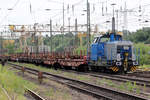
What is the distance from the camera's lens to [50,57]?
2939 cm

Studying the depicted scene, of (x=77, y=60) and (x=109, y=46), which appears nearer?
(x=109, y=46)

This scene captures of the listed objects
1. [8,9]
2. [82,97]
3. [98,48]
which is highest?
[8,9]

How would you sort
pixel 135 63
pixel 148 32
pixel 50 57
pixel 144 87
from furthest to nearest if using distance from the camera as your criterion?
pixel 148 32 → pixel 50 57 → pixel 135 63 → pixel 144 87

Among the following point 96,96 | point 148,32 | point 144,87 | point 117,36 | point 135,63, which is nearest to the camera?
point 96,96

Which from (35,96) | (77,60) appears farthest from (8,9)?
(35,96)

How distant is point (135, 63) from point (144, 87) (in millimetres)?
6887

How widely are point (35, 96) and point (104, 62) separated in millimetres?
9280

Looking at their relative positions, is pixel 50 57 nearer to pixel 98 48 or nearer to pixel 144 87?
pixel 98 48

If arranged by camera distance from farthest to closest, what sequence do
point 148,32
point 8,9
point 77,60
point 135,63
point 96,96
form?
point 148,32, point 8,9, point 77,60, point 135,63, point 96,96

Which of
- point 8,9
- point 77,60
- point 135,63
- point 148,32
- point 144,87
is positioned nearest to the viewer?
point 144,87

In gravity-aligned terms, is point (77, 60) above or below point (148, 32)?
below

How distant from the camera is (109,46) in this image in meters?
19.2

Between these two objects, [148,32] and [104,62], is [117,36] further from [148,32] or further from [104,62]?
[148,32]

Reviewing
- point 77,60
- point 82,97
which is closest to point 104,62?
point 77,60
